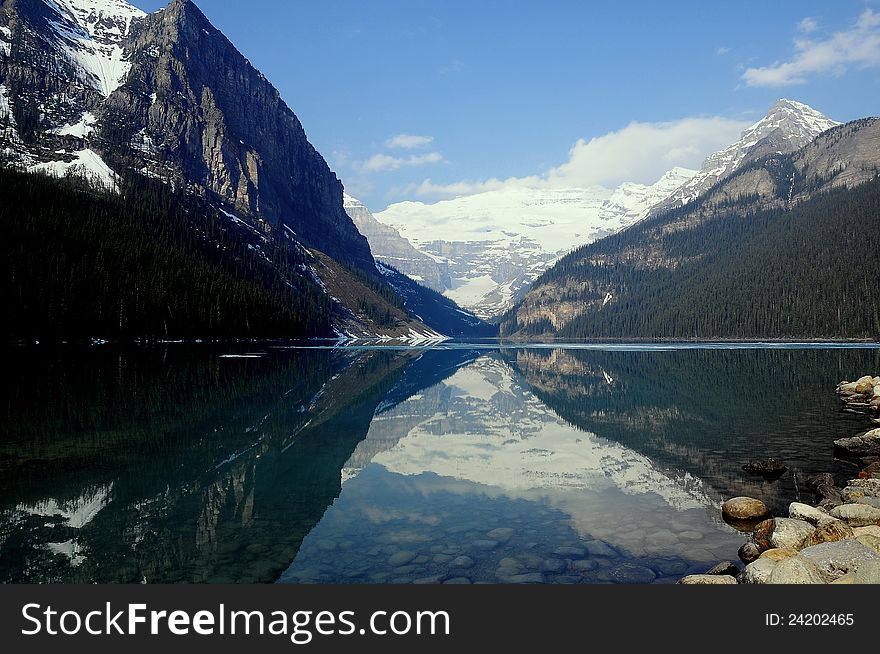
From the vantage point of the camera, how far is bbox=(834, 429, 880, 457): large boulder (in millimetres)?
24647

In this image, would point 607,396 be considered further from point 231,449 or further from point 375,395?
point 231,449

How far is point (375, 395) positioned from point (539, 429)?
18.0 m

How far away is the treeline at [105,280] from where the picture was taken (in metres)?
104

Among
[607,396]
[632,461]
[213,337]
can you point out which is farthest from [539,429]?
[213,337]

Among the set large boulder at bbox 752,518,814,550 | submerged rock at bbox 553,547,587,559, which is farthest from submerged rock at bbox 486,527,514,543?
large boulder at bbox 752,518,814,550

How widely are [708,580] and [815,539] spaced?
4187 mm

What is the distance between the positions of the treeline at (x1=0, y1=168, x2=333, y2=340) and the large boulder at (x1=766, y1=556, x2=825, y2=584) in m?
115

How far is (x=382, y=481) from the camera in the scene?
2158 centimetres

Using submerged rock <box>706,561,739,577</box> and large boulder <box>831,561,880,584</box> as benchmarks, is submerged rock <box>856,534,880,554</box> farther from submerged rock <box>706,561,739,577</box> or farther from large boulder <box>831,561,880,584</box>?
submerged rock <box>706,561,739,577</box>

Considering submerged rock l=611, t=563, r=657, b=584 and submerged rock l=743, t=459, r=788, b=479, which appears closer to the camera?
submerged rock l=611, t=563, r=657, b=584

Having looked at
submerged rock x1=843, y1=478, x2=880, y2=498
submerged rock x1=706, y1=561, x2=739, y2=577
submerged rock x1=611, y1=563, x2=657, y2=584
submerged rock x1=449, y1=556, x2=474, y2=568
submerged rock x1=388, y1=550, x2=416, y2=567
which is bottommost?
submerged rock x1=611, y1=563, x2=657, y2=584

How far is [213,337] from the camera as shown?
134375 millimetres

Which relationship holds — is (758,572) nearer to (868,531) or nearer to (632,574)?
(632,574)

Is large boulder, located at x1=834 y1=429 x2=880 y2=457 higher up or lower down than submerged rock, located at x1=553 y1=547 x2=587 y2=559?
higher up
